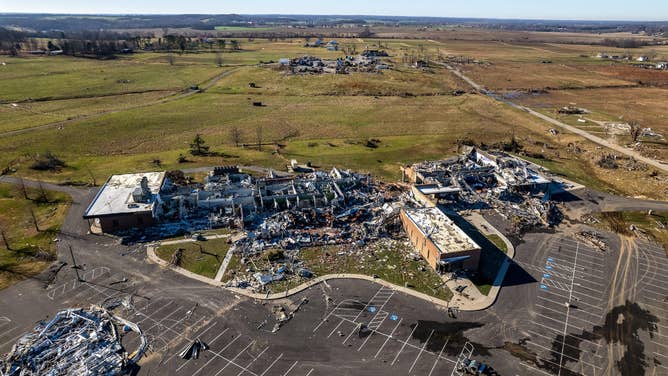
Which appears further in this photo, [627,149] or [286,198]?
[627,149]

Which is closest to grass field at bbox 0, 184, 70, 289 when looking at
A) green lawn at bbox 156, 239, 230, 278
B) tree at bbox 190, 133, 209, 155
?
green lawn at bbox 156, 239, 230, 278

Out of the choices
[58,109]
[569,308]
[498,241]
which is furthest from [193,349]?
[58,109]

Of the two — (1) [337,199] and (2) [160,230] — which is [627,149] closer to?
(1) [337,199]

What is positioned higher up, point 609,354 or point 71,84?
point 71,84

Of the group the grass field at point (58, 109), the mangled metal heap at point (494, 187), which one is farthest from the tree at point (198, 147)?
the grass field at point (58, 109)

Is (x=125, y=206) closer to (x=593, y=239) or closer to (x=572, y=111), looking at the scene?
(x=593, y=239)

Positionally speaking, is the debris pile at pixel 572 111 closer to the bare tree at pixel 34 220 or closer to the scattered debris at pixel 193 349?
the scattered debris at pixel 193 349

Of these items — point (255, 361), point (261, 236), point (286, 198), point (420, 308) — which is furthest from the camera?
point (286, 198)

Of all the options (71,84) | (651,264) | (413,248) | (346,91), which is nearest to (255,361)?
(413,248)
